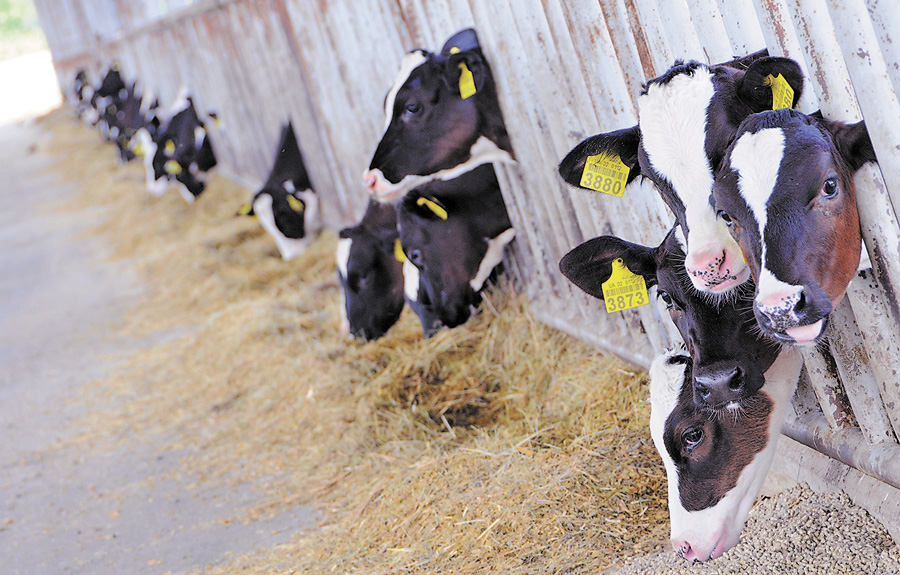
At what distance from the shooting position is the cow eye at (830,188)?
183 cm

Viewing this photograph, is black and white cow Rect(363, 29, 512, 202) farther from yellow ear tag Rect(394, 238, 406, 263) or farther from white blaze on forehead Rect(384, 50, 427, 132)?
yellow ear tag Rect(394, 238, 406, 263)

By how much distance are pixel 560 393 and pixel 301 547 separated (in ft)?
4.14

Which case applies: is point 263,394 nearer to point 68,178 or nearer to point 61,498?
point 61,498

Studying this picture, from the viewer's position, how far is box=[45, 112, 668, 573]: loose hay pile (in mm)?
3070

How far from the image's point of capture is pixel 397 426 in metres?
4.32

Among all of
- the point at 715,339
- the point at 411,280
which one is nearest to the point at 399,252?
the point at 411,280

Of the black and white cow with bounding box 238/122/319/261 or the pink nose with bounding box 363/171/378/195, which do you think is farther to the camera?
the black and white cow with bounding box 238/122/319/261

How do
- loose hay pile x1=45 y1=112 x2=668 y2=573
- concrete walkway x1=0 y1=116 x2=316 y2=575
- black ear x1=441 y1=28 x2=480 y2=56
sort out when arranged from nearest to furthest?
loose hay pile x1=45 y1=112 x2=668 y2=573 < concrete walkway x1=0 y1=116 x2=316 y2=575 < black ear x1=441 y1=28 x2=480 y2=56

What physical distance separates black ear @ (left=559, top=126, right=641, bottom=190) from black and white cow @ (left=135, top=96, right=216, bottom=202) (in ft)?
26.4

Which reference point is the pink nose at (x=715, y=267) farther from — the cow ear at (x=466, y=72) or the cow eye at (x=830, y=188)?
the cow ear at (x=466, y=72)

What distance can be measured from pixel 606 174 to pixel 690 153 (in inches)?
18.0

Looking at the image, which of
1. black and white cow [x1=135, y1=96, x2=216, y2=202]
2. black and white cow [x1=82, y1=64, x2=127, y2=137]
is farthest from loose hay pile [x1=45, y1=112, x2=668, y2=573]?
black and white cow [x1=82, y1=64, x2=127, y2=137]

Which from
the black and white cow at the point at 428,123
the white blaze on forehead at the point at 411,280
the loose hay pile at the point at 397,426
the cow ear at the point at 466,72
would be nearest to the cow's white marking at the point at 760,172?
the loose hay pile at the point at 397,426

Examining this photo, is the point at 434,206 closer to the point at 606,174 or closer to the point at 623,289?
the point at 623,289
